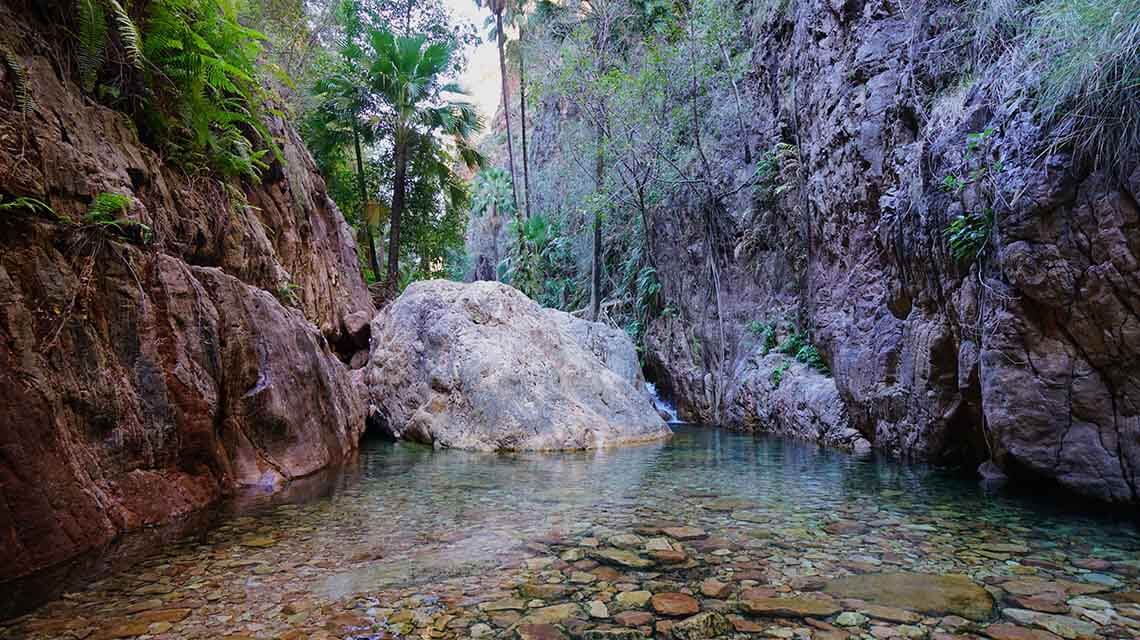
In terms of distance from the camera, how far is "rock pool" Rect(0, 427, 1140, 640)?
7.25 feet

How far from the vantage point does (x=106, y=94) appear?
420 centimetres

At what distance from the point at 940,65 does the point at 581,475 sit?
5888 mm

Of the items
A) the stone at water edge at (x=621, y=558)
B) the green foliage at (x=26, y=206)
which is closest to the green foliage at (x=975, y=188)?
the stone at water edge at (x=621, y=558)

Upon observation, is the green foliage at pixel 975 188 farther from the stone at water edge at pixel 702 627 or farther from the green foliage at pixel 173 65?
the green foliage at pixel 173 65

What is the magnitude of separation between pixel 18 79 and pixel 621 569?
13.3ft

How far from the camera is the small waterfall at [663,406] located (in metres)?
13.6

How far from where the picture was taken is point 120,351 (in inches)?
133

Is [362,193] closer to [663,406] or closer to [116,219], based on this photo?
[663,406]

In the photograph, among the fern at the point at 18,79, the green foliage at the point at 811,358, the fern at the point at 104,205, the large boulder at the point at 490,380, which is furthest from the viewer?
the green foliage at the point at 811,358

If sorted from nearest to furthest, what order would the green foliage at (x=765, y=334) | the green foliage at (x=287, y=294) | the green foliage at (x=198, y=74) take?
the green foliage at (x=198, y=74) → the green foliage at (x=287, y=294) → the green foliage at (x=765, y=334)

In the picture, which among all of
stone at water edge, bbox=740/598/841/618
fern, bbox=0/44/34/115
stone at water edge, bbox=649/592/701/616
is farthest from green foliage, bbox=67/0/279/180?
stone at water edge, bbox=740/598/841/618

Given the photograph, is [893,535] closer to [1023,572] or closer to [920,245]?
[1023,572]

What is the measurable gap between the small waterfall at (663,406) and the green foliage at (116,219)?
36.0 feet

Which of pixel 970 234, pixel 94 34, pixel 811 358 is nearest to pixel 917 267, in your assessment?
pixel 970 234
